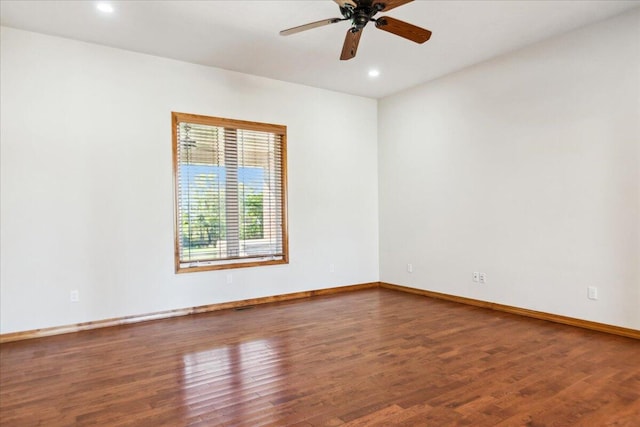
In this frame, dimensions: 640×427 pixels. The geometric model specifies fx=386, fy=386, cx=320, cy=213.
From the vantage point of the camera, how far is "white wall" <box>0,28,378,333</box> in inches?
152

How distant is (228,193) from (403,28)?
3.06 m

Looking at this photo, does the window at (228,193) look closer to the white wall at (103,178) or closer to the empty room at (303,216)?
the empty room at (303,216)

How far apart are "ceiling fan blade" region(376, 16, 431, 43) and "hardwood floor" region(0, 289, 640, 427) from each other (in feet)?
8.49

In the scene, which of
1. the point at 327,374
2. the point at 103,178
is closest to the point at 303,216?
the point at 103,178

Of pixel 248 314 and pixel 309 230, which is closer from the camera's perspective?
pixel 248 314

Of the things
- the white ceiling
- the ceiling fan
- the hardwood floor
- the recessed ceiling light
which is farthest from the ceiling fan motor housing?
the hardwood floor

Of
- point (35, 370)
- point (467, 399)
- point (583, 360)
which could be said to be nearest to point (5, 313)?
point (35, 370)

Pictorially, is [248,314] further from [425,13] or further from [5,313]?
[425,13]

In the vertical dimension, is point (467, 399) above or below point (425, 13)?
below

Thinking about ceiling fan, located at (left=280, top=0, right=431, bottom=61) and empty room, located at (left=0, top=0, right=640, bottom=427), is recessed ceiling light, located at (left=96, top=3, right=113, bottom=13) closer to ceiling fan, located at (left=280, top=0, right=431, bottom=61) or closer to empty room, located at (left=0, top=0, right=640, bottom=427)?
empty room, located at (left=0, top=0, right=640, bottom=427)

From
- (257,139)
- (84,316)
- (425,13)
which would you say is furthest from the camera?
(257,139)

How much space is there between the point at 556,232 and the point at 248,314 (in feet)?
11.9

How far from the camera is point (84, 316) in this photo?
414 cm

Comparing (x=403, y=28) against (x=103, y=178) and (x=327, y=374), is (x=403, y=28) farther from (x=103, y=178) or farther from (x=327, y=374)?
(x=103, y=178)
